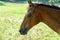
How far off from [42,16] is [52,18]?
24 centimetres

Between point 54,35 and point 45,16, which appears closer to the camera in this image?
point 45,16

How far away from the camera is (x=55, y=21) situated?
5.52 m

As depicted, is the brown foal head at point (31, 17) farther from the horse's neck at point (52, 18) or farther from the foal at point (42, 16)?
the horse's neck at point (52, 18)

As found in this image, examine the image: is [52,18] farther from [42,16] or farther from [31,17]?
[31,17]

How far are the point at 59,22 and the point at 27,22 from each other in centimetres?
74

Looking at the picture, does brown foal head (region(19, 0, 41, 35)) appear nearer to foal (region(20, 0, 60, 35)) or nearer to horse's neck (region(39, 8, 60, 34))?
foal (region(20, 0, 60, 35))

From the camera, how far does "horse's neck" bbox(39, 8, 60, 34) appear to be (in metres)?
5.48

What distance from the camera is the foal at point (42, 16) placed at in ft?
17.8

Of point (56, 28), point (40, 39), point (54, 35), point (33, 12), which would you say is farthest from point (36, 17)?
point (54, 35)

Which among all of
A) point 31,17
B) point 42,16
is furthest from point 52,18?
point 31,17

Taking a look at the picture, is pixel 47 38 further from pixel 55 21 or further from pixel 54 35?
pixel 55 21

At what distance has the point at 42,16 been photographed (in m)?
5.50

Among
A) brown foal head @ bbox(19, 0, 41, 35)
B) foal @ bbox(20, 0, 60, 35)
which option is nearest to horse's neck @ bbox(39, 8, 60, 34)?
foal @ bbox(20, 0, 60, 35)

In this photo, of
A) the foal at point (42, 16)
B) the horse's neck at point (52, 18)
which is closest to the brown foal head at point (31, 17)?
the foal at point (42, 16)
